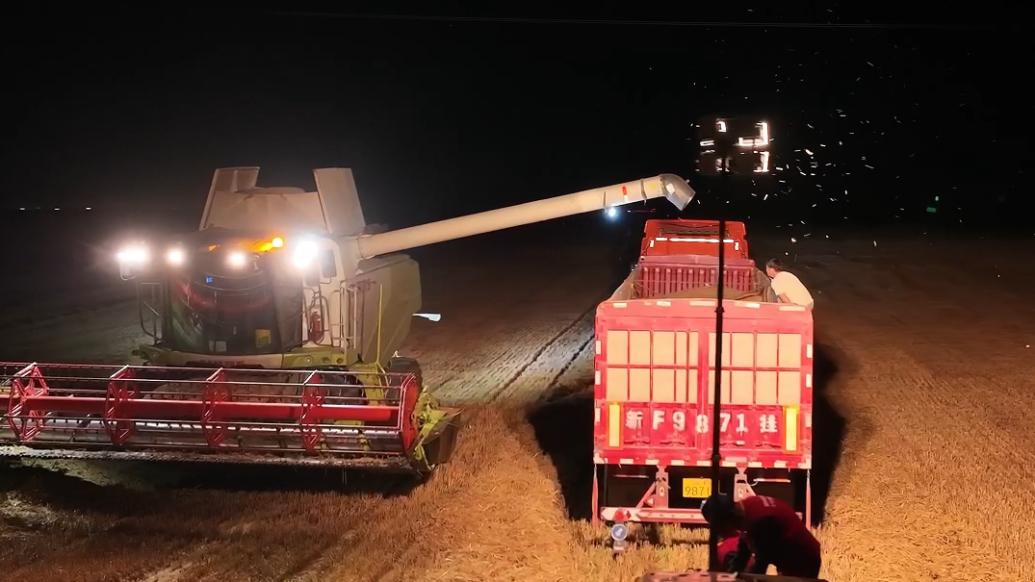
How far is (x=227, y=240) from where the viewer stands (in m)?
10.2

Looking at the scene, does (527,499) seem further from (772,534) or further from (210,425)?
(772,534)

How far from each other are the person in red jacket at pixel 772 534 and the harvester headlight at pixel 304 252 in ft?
20.6

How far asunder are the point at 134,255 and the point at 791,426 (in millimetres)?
6876

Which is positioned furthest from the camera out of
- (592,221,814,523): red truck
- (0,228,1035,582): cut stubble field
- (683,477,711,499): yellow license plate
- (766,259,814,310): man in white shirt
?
(766,259,814,310): man in white shirt

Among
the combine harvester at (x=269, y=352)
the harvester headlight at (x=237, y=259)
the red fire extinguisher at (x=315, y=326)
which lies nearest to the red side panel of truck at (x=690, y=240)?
the combine harvester at (x=269, y=352)

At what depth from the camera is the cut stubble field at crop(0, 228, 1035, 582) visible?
776 centimetres

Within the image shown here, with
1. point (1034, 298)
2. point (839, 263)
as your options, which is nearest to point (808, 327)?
point (1034, 298)

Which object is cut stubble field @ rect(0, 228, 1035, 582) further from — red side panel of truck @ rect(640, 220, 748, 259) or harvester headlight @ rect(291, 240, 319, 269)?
red side panel of truck @ rect(640, 220, 748, 259)

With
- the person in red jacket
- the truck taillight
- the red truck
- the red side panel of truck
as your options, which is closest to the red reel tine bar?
the red truck

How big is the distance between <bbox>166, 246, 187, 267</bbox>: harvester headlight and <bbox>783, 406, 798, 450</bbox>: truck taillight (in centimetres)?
632

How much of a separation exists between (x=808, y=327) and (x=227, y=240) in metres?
5.93

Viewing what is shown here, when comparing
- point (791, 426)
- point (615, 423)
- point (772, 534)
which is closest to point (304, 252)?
point (615, 423)

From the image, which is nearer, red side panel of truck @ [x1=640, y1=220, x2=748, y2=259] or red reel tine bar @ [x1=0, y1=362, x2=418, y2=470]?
red reel tine bar @ [x1=0, y1=362, x2=418, y2=470]

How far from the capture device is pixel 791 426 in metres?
8.12
